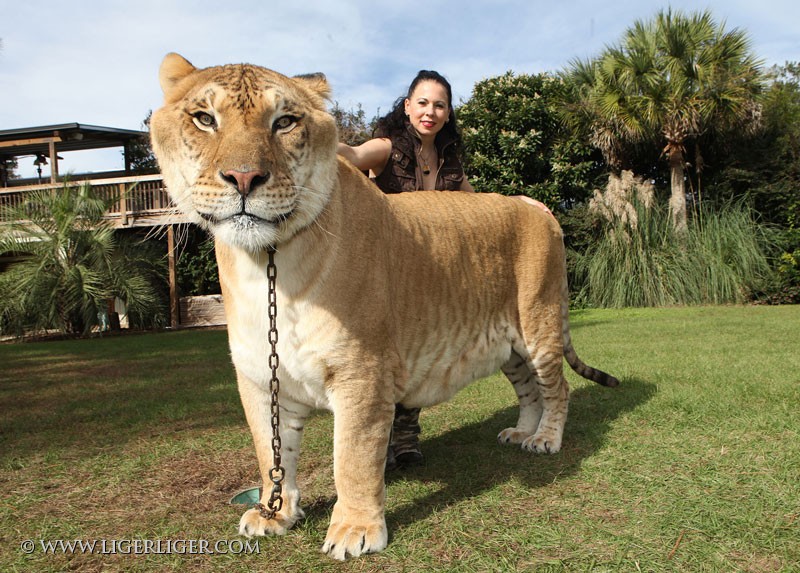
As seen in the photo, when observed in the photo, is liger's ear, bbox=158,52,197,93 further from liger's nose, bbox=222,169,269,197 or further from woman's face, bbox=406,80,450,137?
woman's face, bbox=406,80,450,137

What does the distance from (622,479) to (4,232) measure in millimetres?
16408

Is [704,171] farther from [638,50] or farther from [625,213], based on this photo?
[625,213]

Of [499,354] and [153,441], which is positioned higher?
[499,354]

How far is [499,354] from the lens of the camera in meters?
3.99

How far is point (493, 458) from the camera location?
13.2 feet

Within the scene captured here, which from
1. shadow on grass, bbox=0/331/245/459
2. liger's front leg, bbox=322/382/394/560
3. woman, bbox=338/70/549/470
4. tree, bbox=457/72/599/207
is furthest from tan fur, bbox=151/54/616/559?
tree, bbox=457/72/599/207

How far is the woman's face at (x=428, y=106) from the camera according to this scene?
14.3 feet

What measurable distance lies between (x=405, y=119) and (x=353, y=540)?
297cm

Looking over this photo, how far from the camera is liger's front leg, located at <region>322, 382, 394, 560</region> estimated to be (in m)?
2.70

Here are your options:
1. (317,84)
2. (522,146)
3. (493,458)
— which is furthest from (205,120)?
(522,146)

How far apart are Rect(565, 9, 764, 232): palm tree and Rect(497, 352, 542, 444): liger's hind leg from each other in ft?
45.5

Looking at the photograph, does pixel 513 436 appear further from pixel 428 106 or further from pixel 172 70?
pixel 172 70

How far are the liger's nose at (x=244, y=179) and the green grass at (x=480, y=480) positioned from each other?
1493 mm

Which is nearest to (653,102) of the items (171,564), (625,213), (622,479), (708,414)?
(625,213)
